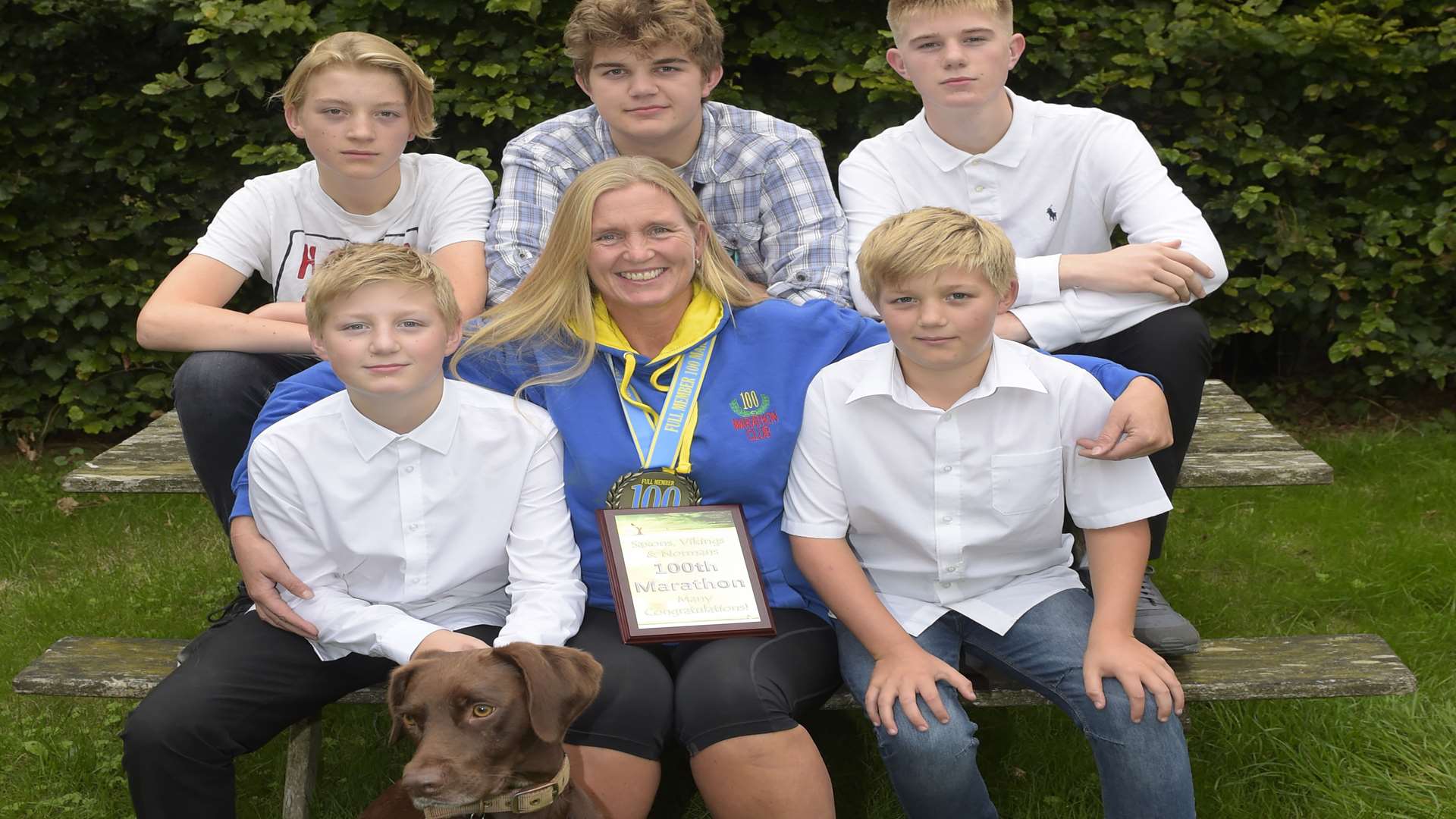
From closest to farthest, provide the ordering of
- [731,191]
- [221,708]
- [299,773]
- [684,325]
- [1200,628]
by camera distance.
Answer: [221,708] < [684,325] < [299,773] < [731,191] < [1200,628]

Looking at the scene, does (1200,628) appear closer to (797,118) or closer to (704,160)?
(704,160)

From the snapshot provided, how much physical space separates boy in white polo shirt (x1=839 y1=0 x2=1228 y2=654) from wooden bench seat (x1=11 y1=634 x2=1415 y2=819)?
117mm

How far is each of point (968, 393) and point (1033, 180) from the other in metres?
1.04

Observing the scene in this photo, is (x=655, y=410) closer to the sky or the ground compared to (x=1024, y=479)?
closer to the sky

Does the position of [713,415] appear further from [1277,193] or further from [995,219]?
[1277,193]

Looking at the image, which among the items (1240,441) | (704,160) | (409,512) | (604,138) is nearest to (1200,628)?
(1240,441)

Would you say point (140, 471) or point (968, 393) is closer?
point (968, 393)

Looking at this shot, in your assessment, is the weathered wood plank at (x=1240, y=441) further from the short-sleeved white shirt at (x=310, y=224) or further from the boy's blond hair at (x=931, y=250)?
the short-sleeved white shirt at (x=310, y=224)

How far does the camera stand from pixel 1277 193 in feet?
19.6

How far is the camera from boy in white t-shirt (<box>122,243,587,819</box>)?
2.91m

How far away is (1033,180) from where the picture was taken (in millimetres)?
3822

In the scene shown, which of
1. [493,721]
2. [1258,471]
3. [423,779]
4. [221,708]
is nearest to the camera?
[423,779]

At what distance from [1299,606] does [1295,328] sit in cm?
203

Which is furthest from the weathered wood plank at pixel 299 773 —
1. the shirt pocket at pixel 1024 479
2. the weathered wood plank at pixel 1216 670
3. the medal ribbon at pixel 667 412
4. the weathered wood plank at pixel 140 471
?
the shirt pocket at pixel 1024 479
